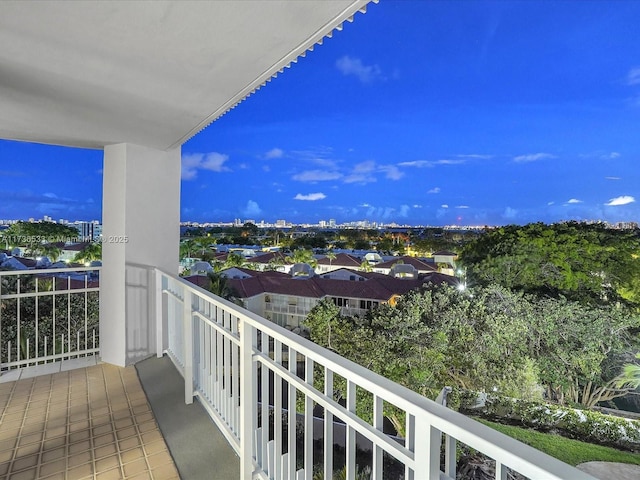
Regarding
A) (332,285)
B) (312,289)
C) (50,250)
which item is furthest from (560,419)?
(50,250)

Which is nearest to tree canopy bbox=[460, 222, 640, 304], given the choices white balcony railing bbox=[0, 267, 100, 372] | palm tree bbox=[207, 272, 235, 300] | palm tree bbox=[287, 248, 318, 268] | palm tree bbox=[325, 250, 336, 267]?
palm tree bbox=[325, 250, 336, 267]

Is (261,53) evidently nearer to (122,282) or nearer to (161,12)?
(161,12)

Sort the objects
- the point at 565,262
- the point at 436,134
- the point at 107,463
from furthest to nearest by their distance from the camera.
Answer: the point at 436,134 < the point at 565,262 < the point at 107,463

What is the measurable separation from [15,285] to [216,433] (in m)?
2.86

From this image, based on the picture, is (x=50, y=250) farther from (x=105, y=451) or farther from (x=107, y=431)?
(x=105, y=451)

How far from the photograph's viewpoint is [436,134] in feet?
78.0

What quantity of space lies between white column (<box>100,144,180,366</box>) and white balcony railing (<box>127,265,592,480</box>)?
2.08 feet

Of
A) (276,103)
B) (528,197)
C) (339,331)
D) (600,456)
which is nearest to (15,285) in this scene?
(339,331)

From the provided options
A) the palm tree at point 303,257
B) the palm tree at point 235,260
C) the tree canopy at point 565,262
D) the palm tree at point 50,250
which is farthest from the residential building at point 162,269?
the tree canopy at point 565,262

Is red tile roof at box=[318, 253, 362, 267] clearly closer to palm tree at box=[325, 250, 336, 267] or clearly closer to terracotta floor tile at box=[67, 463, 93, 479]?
palm tree at box=[325, 250, 336, 267]

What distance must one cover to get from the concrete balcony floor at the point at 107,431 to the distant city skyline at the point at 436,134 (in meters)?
8.98

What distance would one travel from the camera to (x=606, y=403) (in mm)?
10875

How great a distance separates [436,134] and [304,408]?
25022 mm

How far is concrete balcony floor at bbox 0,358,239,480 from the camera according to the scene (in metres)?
1.95
